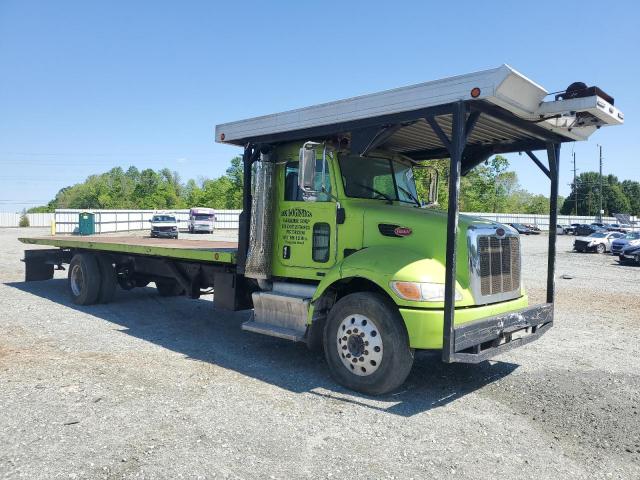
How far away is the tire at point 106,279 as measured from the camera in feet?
31.3

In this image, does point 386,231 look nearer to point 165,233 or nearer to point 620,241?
point 620,241

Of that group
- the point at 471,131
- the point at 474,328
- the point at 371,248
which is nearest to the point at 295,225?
the point at 371,248

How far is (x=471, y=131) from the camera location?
15.9ft

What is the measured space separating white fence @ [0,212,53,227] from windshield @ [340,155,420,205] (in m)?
64.8

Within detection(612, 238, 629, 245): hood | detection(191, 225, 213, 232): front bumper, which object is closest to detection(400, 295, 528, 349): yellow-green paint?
detection(612, 238, 629, 245): hood

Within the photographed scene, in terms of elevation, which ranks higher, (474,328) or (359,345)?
(474,328)

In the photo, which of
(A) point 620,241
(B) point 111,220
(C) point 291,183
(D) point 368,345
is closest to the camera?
(D) point 368,345

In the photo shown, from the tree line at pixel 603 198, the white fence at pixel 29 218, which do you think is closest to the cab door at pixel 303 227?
the white fence at pixel 29 218

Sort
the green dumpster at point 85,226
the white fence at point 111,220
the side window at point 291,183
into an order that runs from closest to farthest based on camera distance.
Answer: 1. the side window at point 291,183
2. the green dumpster at point 85,226
3. the white fence at point 111,220

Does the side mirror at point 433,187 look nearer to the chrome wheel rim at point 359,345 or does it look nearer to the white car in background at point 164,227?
the chrome wheel rim at point 359,345

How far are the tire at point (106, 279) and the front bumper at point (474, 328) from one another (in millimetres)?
6924

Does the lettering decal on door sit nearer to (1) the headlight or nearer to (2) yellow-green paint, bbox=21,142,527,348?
(2) yellow-green paint, bbox=21,142,527,348

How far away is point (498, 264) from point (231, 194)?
73.2m

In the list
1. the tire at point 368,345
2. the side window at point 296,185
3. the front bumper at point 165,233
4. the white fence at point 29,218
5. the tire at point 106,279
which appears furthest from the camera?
the white fence at point 29,218
